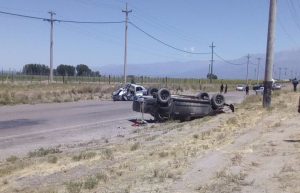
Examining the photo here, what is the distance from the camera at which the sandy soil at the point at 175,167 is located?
9273 mm

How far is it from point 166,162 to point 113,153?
2.78 metres

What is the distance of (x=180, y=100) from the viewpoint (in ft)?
91.2

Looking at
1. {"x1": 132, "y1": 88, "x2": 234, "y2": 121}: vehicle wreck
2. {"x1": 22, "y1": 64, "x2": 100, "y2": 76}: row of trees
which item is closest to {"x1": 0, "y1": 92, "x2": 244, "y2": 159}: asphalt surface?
{"x1": 132, "y1": 88, "x2": 234, "y2": 121}: vehicle wreck

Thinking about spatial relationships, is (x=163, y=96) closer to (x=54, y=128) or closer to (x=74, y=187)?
(x=54, y=128)

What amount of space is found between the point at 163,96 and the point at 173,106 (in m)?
0.75

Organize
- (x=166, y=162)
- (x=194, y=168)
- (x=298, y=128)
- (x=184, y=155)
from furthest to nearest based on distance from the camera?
(x=298, y=128) → (x=184, y=155) → (x=166, y=162) → (x=194, y=168)

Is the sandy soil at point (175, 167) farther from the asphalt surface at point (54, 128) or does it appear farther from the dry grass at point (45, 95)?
the dry grass at point (45, 95)

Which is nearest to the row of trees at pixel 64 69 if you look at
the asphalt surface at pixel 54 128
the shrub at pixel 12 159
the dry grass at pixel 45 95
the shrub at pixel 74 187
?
the dry grass at pixel 45 95

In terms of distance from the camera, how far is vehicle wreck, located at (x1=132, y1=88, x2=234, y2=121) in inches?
1081

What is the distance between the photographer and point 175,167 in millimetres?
10961

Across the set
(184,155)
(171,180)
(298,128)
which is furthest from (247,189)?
(298,128)

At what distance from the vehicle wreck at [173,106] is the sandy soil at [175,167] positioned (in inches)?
382

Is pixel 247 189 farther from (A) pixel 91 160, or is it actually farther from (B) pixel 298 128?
(B) pixel 298 128

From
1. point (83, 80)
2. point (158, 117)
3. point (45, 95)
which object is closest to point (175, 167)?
point (158, 117)
